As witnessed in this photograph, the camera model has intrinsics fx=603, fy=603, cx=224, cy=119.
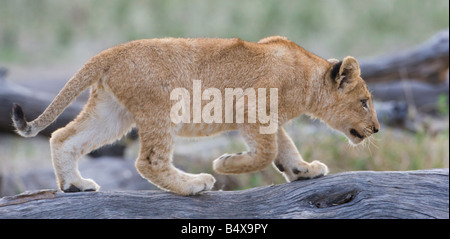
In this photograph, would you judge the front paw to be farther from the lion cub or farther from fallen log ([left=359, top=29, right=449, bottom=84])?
fallen log ([left=359, top=29, right=449, bottom=84])

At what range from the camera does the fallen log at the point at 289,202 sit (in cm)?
493

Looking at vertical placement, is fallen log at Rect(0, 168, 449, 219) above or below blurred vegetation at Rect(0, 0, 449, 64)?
below

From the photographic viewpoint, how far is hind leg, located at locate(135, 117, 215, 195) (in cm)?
520

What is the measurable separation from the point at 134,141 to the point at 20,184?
212 centimetres

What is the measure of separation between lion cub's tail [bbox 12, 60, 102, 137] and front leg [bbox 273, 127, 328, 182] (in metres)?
1.84

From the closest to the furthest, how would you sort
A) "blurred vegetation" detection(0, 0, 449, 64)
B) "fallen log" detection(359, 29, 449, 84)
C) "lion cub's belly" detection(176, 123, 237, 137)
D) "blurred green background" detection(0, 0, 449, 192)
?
"lion cub's belly" detection(176, 123, 237, 137), "fallen log" detection(359, 29, 449, 84), "blurred green background" detection(0, 0, 449, 192), "blurred vegetation" detection(0, 0, 449, 64)

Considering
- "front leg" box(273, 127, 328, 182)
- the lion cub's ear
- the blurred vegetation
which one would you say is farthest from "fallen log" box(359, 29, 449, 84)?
the blurred vegetation

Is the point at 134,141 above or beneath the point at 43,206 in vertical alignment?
above

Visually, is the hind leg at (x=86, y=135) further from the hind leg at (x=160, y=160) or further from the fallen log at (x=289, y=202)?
the hind leg at (x=160, y=160)

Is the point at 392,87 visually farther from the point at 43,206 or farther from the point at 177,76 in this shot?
the point at 43,206

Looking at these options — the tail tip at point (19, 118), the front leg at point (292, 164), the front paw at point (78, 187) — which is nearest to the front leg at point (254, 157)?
the front leg at point (292, 164)

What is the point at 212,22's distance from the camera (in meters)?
19.2

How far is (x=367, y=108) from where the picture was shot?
5.98 metres

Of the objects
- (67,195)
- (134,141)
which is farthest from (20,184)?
(67,195)
